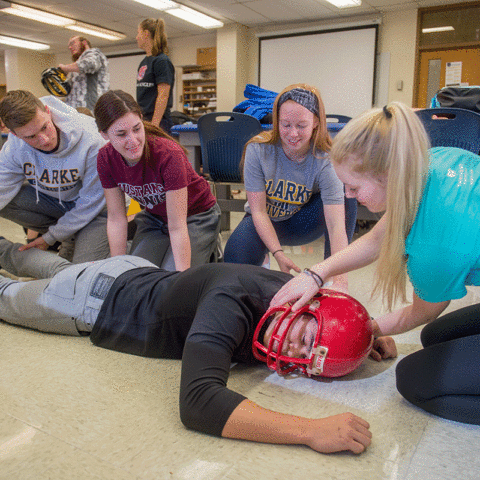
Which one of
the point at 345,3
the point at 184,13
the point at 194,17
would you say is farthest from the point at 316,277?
the point at 194,17

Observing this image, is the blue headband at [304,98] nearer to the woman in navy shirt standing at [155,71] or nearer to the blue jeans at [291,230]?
the blue jeans at [291,230]

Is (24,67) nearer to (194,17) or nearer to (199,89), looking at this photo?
(199,89)

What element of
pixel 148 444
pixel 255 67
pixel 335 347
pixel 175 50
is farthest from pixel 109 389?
pixel 175 50

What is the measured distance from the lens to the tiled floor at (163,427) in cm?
89

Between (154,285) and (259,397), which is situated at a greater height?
(154,285)

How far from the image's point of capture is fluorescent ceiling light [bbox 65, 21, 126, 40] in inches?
309

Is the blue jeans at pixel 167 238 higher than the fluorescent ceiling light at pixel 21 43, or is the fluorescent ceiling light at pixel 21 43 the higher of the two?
the fluorescent ceiling light at pixel 21 43

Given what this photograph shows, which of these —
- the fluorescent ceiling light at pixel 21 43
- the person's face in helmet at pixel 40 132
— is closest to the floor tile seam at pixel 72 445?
the person's face in helmet at pixel 40 132

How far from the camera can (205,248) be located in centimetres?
211

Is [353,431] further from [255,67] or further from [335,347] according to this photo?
[255,67]

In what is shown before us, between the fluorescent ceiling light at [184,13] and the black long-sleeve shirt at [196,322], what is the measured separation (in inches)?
248

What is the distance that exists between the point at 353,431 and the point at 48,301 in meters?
1.04

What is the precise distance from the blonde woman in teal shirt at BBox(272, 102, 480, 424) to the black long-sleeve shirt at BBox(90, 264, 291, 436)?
158 millimetres

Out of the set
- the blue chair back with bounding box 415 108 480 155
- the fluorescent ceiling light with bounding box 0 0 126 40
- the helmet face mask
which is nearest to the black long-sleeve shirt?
the blue chair back with bounding box 415 108 480 155
